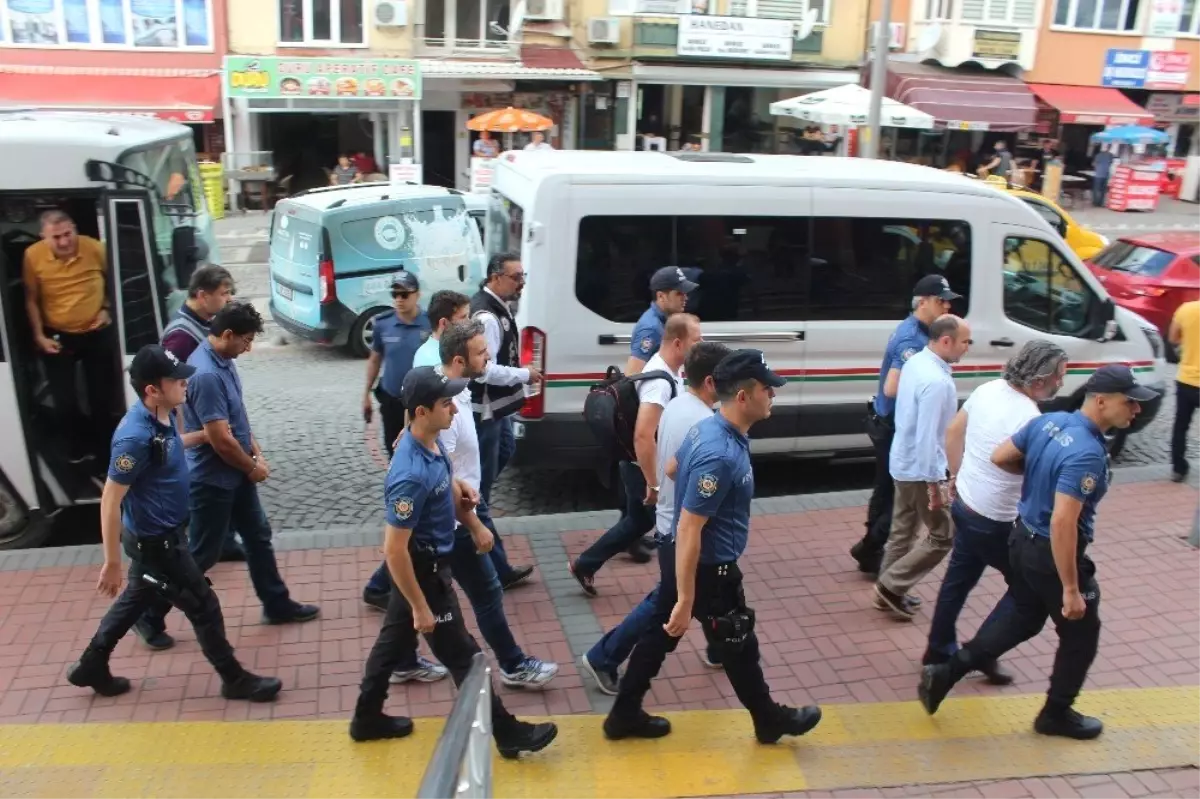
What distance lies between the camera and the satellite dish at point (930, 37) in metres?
25.1

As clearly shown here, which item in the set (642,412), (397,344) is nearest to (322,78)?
(397,344)

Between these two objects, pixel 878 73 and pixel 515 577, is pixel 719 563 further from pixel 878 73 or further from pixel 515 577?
pixel 878 73

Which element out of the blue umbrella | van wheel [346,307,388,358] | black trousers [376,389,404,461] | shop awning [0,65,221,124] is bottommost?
van wheel [346,307,388,358]

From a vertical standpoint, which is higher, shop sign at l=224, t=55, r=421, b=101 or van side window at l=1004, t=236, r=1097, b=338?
shop sign at l=224, t=55, r=421, b=101

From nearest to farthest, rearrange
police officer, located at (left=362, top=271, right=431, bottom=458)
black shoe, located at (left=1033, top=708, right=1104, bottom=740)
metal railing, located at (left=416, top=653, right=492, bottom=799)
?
1. metal railing, located at (left=416, top=653, right=492, bottom=799)
2. black shoe, located at (left=1033, top=708, right=1104, bottom=740)
3. police officer, located at (left=362, top=271, right=431, bottom=458)

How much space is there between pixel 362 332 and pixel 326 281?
0.70 metres

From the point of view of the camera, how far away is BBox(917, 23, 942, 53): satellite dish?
82.2ft

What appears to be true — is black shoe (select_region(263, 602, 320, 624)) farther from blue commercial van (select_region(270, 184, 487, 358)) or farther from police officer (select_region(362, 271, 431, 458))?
blue commercial van (select_region(270, 184, 487, 358))

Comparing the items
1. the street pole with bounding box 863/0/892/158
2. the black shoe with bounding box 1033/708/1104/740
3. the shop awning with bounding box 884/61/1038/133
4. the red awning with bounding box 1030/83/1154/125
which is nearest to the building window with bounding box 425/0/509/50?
the shop awning with bounding box 884/61/1038/133

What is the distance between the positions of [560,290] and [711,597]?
9.90ft

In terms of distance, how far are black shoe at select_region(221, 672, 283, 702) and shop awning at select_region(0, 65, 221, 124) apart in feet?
58.1

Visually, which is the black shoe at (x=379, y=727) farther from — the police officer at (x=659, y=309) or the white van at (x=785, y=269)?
the white van at (x=785, y=269)

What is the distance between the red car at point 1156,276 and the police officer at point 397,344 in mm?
9221

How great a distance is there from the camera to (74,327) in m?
6.22
